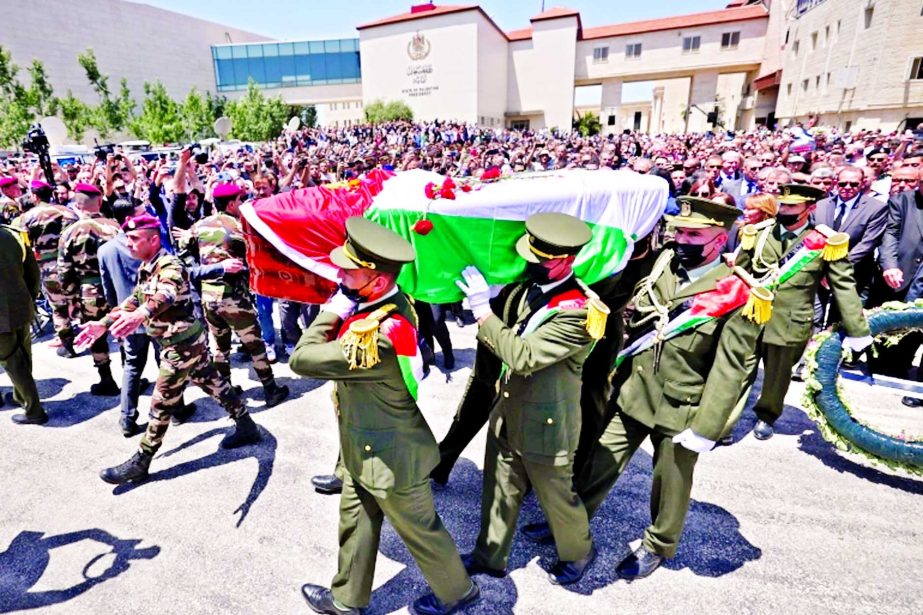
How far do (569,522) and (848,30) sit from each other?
3697 centimetres

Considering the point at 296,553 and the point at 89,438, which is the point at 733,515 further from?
the point at 89,438

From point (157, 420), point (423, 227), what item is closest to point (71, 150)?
point (157, 420)

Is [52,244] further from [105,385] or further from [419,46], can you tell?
[419,46]

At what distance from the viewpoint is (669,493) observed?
8.63 feet

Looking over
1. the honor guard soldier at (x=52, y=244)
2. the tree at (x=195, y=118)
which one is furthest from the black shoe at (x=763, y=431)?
the tree at (x=195, y=118)

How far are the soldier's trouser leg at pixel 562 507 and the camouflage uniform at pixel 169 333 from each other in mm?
2515

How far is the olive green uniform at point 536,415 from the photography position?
7.14 ft

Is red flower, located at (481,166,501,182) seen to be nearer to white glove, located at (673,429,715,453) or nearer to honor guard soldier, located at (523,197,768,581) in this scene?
honor guard soldier, located at (523,197,768,581)

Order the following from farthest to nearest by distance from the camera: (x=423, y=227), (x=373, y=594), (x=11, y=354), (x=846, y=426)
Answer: (x=11, y=354), (x=846, y=426), (x=373, y=594), (x=423, y=227)

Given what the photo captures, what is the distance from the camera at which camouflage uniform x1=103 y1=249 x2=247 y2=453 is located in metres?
3.43

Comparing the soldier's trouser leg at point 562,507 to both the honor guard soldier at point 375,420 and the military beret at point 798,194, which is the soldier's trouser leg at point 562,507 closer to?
the honor guard soldier at point 375,420

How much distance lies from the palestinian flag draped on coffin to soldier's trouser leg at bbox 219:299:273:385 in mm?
1675

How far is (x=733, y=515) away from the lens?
3.24 meters

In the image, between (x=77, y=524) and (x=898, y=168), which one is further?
(x=898, y=168)
